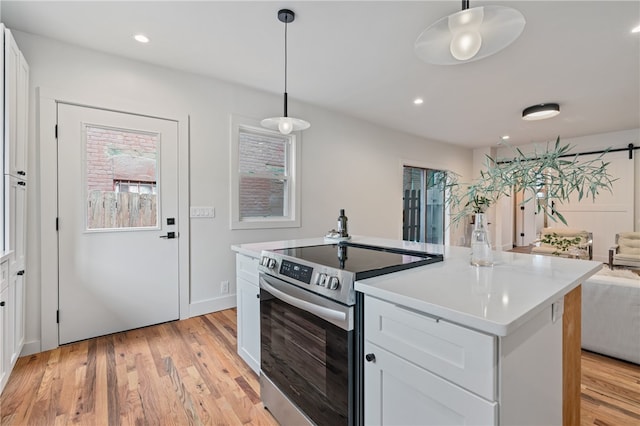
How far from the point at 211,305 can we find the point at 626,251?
626cm

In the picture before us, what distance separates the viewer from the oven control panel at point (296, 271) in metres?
1.37

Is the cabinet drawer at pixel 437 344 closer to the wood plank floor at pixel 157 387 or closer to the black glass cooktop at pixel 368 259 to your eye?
the black glass cooktop at pixel 368 259

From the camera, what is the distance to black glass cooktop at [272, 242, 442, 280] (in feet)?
4.17

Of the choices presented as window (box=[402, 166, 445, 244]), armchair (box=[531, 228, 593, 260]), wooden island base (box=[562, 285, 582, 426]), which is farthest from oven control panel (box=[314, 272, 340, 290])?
armchair (box=[531, 228, 593, 260])

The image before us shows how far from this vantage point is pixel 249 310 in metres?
1.99

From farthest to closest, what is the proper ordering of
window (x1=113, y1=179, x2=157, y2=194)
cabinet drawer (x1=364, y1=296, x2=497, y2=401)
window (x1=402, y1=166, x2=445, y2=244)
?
1. window (x1=402, y1=166, x2=445, y2=244)
2. window (x1=113, y1=179, x2=157, y2=194)
3. cabinet drawer (x1=364, y1=296, x2=497, y2=401)

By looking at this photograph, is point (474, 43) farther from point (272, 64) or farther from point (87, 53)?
point (87, 53)

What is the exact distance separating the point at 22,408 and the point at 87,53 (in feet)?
8.99

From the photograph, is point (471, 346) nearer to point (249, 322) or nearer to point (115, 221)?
point (249, 322)

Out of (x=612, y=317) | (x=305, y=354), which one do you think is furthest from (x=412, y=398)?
(x=612, y=317)

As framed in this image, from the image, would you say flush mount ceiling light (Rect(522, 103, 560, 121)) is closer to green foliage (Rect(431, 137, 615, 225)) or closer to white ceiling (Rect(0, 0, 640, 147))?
white ceiling (Rect(0, 0, 640, 147))

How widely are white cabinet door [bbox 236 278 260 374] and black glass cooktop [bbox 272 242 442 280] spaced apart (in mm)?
454

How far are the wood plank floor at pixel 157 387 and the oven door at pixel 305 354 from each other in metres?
0.29

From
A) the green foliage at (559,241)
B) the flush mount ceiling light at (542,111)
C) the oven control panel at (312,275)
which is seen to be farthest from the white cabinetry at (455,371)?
the green foliage at (559,241)
